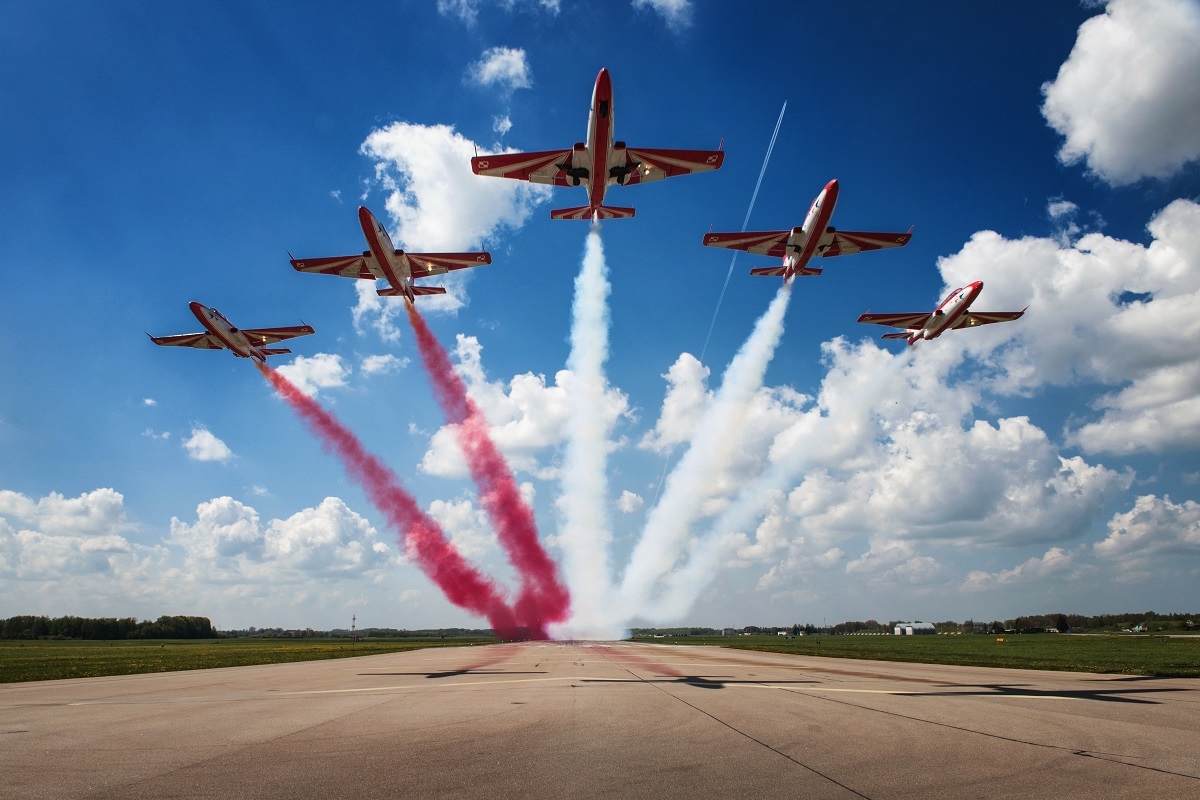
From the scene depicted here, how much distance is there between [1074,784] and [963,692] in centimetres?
1221

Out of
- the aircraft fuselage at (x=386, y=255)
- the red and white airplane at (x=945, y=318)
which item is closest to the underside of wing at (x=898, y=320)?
the red and white airplane at (x=945, y=318)

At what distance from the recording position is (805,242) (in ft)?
115

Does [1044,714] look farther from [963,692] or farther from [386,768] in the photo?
[386,768]

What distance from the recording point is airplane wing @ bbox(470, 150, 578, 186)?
29.3 meters

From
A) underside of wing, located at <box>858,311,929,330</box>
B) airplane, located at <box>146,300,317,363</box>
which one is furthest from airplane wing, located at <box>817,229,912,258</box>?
airplane, located at <box>146,300,317,363</box>

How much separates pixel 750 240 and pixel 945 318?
14.1 meters

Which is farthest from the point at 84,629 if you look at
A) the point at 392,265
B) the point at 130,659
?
the point at 392,265

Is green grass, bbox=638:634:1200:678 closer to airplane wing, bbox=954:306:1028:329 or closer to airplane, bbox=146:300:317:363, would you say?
airplane wing, bbox=954:306:1028:329

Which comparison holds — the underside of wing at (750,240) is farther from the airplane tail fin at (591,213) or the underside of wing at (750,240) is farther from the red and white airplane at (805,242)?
the airplane tail fin at (591,213)

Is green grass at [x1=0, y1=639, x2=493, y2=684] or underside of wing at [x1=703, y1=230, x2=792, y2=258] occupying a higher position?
underside of wing at [x1=703, y1=230, x2=792, y2=258]

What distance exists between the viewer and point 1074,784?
839 cm

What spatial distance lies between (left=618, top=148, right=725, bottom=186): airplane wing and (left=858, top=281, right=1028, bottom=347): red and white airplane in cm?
1868

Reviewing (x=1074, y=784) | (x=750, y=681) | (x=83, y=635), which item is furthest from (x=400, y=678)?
(x=83, y=635)

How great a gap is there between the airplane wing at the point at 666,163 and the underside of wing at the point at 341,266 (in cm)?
1595
